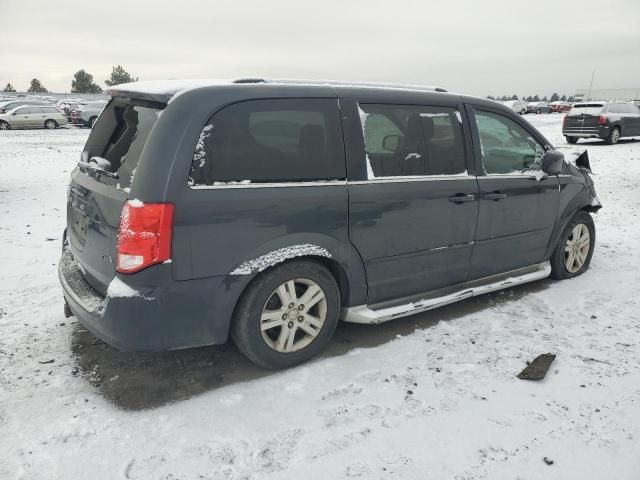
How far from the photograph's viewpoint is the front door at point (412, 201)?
11.2 feet

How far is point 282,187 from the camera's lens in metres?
3.05

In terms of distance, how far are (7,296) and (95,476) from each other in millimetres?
2727

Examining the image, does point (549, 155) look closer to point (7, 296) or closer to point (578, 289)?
point (578, 289)

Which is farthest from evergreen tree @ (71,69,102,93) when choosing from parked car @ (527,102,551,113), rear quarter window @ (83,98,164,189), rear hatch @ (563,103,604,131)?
rear quarter window @ (83,98,164,189)

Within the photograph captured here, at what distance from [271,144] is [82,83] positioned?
92.2 m

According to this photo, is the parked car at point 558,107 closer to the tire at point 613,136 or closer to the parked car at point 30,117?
the tire at point 613,136

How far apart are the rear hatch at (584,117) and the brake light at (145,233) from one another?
61.2ft

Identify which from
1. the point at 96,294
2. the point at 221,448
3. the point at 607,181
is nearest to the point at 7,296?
the point at 96,294

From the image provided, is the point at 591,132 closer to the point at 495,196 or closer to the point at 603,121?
the point at 603,121

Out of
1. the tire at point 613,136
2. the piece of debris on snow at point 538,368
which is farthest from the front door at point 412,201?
the tire at point 613,136

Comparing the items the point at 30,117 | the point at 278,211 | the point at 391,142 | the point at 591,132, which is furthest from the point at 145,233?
the point at 30,117

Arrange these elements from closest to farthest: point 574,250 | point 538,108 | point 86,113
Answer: point 574,250 < point 86,113 < point 538,108

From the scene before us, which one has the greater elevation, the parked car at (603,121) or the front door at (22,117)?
the parked car at (603,121)

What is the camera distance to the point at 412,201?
11.7ft
